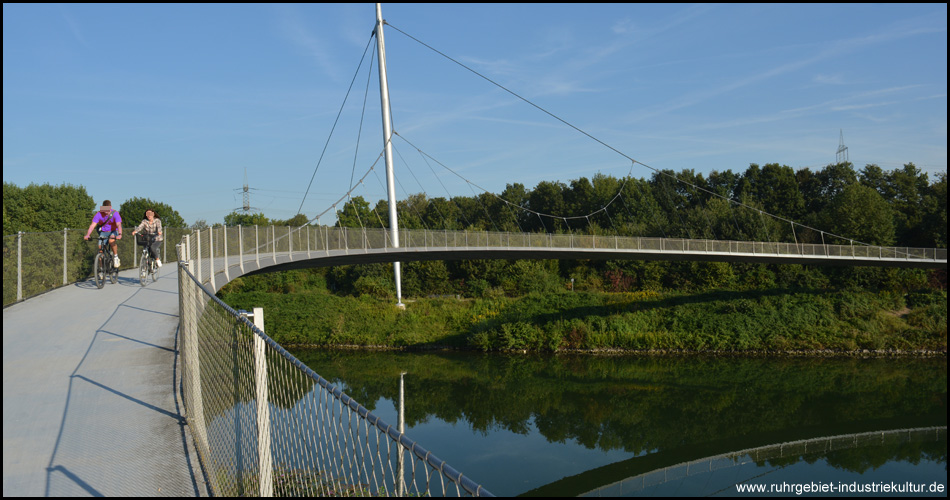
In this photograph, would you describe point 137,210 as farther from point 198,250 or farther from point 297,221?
point 198,250

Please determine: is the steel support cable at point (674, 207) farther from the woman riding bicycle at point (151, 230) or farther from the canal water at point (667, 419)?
the woman riding bicycle at point (151, 230)

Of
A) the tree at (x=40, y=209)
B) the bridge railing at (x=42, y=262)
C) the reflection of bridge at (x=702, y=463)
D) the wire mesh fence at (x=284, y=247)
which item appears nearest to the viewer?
the bridge railing at (x=42, y=262)

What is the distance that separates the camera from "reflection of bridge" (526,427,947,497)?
52.2 ft

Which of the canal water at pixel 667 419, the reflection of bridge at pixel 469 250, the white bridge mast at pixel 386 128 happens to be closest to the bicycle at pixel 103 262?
the reflection of bridge at pixel 469 250

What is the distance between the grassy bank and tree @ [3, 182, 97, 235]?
66.3ft

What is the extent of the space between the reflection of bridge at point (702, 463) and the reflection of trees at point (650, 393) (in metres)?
0.70

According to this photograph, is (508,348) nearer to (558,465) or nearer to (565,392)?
(565,392)

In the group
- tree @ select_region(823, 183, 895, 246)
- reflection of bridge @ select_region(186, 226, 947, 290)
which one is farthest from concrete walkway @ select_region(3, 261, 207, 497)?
tree @ select_region(823, 183, 895, 246)

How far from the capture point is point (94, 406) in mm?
5551

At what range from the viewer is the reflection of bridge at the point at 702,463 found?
15914 millimetres

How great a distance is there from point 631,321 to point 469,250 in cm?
1072

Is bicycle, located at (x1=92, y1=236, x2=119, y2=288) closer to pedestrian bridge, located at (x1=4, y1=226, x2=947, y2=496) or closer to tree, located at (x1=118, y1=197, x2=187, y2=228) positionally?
pedestrian bridge, located at (x1=4, y1=226, x2=947, y2=496)

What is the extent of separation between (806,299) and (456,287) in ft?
71.9

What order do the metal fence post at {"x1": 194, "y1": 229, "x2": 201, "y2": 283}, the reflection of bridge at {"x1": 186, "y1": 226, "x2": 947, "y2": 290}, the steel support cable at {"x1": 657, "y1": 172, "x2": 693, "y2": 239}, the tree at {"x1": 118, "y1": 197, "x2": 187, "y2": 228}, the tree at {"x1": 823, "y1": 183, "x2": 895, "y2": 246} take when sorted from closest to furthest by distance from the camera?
the metal fence post at {"x1": 194, "y1": 229, "x2": 201, "y2": 283} < the reflection of bridge at {"x1": 186, "y1": 226, "x2": 947, "y2": 290} < the tree at {"x1": 823, "y1": 183, "x2": 895, "y2": 246} < the steel support cable at {"x1": 657, "y1": 172, "x2": 693, "y2": 239} < the tree at {"x1": 118, "y1": 197, "x2": 187, "y2": 228}
